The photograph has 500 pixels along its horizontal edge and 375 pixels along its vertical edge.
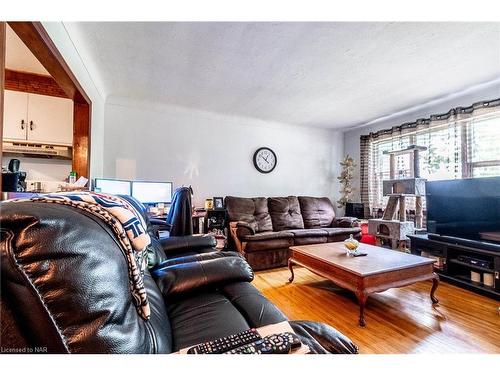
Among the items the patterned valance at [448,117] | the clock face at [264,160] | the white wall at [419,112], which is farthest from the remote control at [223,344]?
the white wall at [419,112]

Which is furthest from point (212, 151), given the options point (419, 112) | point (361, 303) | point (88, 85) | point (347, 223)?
point (419, 112)

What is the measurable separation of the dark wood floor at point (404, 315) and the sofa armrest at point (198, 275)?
29.9 inches

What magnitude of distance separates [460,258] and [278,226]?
2.17m

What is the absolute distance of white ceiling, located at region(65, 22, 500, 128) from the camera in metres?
1.87

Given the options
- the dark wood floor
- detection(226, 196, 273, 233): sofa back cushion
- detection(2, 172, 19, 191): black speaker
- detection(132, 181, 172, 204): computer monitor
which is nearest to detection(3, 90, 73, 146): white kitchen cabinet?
detection(132, 181, 172, 204): computer monitor

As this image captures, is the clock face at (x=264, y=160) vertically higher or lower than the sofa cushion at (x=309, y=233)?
higher

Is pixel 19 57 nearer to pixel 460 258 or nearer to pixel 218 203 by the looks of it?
pixel 218 203

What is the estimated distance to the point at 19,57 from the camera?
7.78ft

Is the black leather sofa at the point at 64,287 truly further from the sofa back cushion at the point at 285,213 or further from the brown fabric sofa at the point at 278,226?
the sofa back cushion at the point at 285,213

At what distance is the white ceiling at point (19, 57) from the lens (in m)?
2.09

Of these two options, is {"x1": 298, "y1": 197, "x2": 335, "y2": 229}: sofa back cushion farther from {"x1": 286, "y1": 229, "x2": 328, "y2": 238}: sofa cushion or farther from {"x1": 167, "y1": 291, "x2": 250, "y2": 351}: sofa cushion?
{"x1": 167, "y1": 291, "x2": 250, "y2": 351}: sofa cushion
